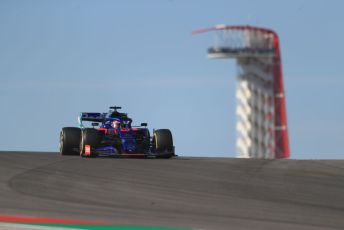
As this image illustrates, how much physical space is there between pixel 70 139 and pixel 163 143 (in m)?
2.86

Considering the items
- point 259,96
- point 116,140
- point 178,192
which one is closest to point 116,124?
point 116,140

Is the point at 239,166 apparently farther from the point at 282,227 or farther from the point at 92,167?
the point at 282,227

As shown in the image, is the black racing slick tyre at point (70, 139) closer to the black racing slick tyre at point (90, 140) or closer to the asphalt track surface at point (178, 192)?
the black racing slick tyre at point (90, 140)

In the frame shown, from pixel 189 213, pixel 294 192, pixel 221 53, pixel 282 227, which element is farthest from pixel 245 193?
pixel 221 53

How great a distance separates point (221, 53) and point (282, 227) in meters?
70.2

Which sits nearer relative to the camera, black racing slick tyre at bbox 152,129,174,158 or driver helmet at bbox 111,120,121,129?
black racing slick tyre at bbox 152,129,174,158

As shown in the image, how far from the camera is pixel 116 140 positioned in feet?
80.2

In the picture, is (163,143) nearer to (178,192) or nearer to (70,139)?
(70,139)

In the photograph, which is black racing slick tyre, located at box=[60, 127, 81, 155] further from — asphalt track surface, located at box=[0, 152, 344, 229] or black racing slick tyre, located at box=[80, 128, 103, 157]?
asphalt track surface, located at box=[0, 152, 344, 229]

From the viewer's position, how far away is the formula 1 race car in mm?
23656

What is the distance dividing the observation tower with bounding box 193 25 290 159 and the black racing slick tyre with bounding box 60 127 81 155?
57776 millimetres

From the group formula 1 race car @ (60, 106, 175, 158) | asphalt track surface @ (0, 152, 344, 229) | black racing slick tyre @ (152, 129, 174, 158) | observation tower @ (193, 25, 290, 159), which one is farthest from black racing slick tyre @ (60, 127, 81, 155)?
observation tower @ (193, 25, 290, 159)

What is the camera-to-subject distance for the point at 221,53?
269ft

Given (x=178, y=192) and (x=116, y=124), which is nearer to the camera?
(x=178, y=192)
